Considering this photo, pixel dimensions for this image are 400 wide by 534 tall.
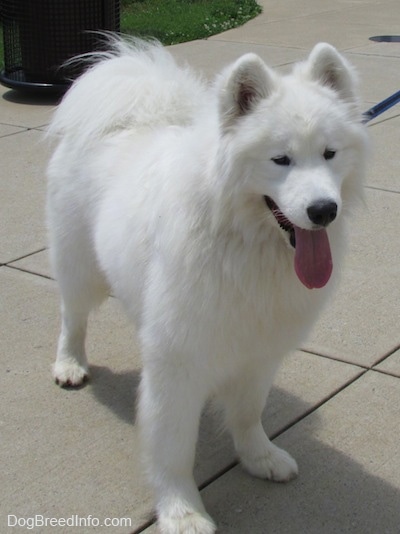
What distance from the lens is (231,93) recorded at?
3066mm

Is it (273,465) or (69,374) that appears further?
(69,374)

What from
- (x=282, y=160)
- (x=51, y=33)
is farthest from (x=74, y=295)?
(x=51, y=33)

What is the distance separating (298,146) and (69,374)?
200 cm

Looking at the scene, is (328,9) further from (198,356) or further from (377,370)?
(198,356)

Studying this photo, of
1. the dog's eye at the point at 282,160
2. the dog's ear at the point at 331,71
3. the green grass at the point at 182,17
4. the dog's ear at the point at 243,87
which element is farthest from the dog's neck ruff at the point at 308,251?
the green grass at the point at 182,17

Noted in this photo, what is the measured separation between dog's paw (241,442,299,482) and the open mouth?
108 centimetres

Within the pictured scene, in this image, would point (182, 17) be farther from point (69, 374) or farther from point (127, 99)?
point (69, 374)

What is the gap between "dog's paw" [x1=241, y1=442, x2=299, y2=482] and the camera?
3.65 metres

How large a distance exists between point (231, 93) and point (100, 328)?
7.40 feet

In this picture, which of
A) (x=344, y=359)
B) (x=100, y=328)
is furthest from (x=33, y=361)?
(x=344, y=359)

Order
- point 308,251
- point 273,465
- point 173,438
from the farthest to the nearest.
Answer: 1. point 273,465
2. point 173,438
3. point 308,251

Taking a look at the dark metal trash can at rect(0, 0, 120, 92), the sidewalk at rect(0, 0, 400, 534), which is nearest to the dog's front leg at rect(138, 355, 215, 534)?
the sidewalk at rect(0, 0, 400, 534)

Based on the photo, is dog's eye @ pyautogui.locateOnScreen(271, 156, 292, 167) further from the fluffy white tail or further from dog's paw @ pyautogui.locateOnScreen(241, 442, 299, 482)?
dog's paw @ pyautogui.locateOnScreen(241, 442, 299, 482)

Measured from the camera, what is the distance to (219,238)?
10.4ft
